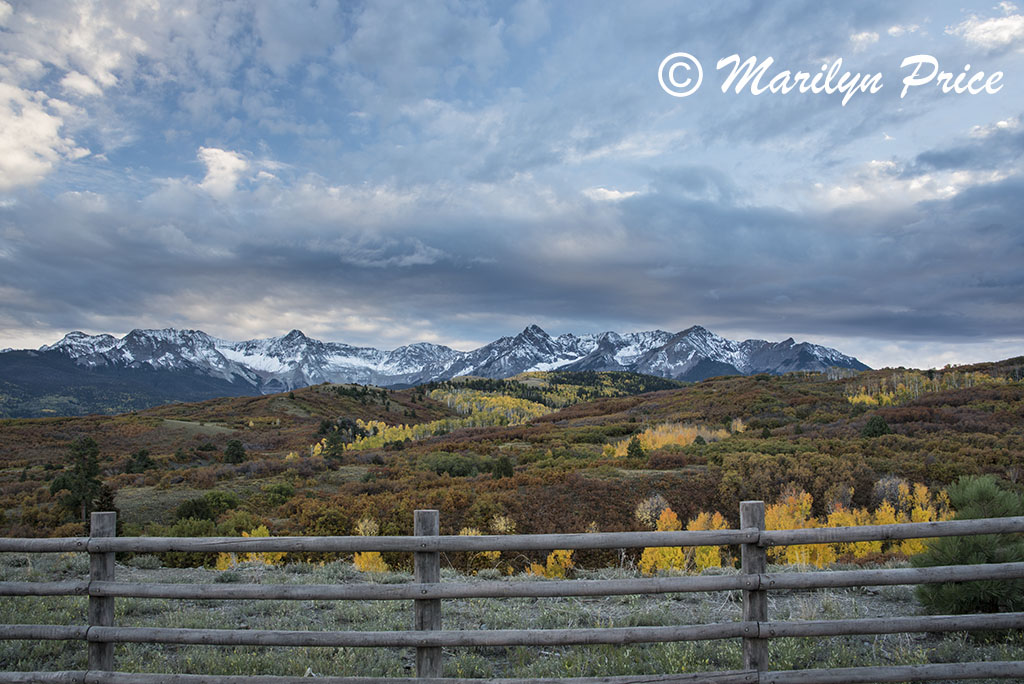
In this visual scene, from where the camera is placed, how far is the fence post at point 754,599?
5047 mm

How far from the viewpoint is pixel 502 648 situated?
21.6 feet

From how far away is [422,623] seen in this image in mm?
5152

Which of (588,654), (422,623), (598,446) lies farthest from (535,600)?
(598,446)

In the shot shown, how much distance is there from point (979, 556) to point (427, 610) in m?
7.19

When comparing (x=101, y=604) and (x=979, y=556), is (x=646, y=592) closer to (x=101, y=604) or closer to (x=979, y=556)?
(x=979, y=556)

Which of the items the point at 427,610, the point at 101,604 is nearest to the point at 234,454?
the point at 101,604

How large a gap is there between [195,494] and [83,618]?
20962 mm

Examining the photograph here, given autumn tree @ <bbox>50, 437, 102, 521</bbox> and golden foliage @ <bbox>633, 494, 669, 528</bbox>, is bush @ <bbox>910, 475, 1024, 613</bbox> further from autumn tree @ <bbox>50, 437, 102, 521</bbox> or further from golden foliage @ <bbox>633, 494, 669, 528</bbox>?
autumn tree @ <bbox>50, 437, 102, 521</bbox>

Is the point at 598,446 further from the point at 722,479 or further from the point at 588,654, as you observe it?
the point at 588,654

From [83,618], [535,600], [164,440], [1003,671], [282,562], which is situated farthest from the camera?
[164,440]

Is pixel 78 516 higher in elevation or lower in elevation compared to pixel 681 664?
lower

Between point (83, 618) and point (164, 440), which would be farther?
point (164, 440)

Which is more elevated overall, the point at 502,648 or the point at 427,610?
the point at 427,610

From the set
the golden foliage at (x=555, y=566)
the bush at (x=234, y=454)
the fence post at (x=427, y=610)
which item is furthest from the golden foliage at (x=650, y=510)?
the bush at (x=234, y=454)
